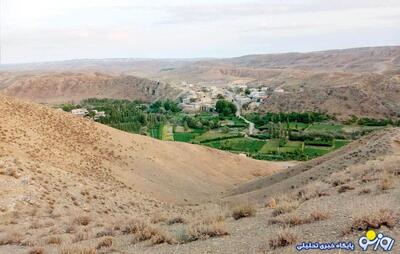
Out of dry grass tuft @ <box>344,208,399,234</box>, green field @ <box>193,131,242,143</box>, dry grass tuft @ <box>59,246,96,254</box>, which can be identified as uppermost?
dry grass tuft @ <box>344,208,399,234</box>

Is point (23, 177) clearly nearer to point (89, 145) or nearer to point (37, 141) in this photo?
point (37, 141)

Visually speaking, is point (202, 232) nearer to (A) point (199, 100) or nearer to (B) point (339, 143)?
(B) point (339, 143)

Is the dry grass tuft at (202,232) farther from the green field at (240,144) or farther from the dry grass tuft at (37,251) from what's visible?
the green field at (240,144)

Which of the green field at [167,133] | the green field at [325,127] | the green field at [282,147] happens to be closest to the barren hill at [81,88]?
the green field at [167,133]

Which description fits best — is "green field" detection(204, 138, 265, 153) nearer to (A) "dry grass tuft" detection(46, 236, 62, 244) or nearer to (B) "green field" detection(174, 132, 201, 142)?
(B) "green field" detection(174, 132, 201, 142)

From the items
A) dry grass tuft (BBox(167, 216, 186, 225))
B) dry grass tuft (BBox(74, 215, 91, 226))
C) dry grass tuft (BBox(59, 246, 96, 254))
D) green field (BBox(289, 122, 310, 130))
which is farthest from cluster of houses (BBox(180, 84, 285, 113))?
dry grass tuft (BBox(59, 246, 96, 254))

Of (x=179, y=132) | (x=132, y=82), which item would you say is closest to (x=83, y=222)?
(x=179, y=132)

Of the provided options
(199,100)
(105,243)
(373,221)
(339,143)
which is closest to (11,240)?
(105,243)
